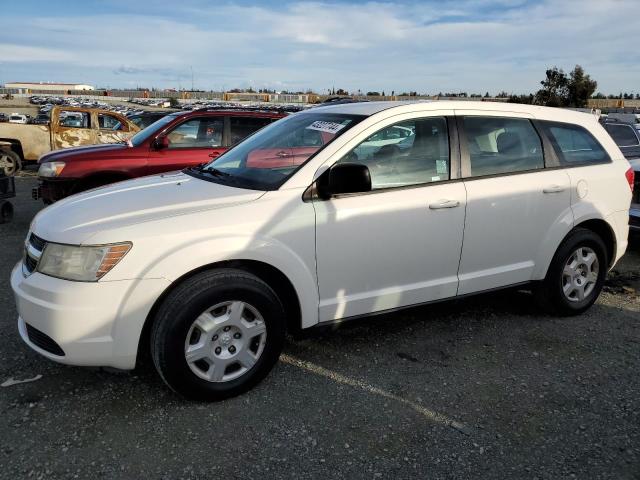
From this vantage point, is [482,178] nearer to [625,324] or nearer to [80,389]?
[625,324]

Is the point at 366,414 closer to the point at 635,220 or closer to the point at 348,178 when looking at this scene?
the point at 348,178

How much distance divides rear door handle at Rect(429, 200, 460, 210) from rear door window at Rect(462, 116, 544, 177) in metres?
0.27

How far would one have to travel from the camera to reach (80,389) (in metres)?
3.27

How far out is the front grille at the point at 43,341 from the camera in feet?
9.40

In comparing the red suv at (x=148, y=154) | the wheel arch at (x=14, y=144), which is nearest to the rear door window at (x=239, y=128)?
the red suv at (x=148, y=154)

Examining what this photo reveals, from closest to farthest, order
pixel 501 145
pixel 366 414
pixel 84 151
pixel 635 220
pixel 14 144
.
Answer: pixel 366 414 → pixel 501 145 → pixel 635 220 → pixel 84 151 → pixel 14 144

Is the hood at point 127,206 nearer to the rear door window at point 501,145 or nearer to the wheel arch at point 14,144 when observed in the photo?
the rear door window at point 501,145

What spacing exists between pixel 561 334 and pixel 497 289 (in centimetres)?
67

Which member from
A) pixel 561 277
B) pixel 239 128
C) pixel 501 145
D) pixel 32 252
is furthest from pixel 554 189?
pixel 239 128

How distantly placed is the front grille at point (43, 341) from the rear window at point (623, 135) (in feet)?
33.9

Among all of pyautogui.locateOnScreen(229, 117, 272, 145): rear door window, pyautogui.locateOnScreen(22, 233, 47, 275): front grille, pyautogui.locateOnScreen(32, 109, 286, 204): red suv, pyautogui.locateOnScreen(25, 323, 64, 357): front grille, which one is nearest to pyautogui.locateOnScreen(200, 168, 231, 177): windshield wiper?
pyautogui.locateOnScreen(22, 233, 47, 275): front grille

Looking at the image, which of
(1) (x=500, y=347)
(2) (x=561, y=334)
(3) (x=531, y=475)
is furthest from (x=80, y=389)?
(2) (x=561, y=334)

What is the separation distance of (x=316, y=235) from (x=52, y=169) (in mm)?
5297

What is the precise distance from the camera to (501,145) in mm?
4035
